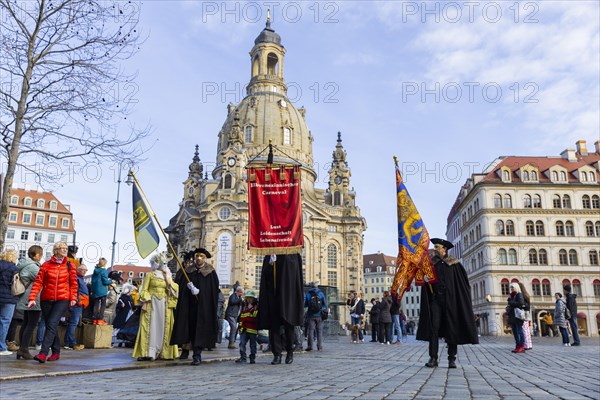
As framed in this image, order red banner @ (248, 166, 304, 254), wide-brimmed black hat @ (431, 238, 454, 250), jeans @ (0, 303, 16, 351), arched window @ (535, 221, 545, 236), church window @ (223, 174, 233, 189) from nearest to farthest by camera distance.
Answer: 1. red banner @ (248, 166, 304, 254)
2. wide-brimmed black hat @ (431, 238, 454, 250)
3. jeans @ (0, 303, 16, 351)
4. arched window @ (535, 221, 545, 236)
5. church window @ (223, 174, 233, 189)

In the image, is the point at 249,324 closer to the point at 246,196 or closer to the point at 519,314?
the point at 519,314

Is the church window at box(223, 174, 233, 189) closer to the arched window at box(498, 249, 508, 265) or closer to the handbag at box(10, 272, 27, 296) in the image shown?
the arched window at box(498, 249, 508, 265)

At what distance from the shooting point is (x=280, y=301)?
935 cm

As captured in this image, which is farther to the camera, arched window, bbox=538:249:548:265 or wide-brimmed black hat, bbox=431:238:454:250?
arched window, bbox=538:249:548:265

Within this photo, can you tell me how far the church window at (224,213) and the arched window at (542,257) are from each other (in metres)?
35.4

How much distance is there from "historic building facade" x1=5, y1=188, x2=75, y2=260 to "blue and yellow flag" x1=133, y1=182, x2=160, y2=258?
215 ft

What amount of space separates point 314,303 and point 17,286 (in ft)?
23.8

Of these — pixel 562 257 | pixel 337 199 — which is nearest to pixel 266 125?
pixel 337 199

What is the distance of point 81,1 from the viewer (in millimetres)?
15836

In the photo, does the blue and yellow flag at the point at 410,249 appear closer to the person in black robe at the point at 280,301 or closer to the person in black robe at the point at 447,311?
the person in black robe at the point at 447,311

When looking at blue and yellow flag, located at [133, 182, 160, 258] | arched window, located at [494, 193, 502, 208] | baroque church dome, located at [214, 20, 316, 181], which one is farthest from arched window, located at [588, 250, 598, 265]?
blue and yellow flag, located at [133, 182, 160, 258]

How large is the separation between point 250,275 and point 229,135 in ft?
69.6

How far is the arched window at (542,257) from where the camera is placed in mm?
52344

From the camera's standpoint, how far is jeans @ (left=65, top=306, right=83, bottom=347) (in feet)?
38.9
